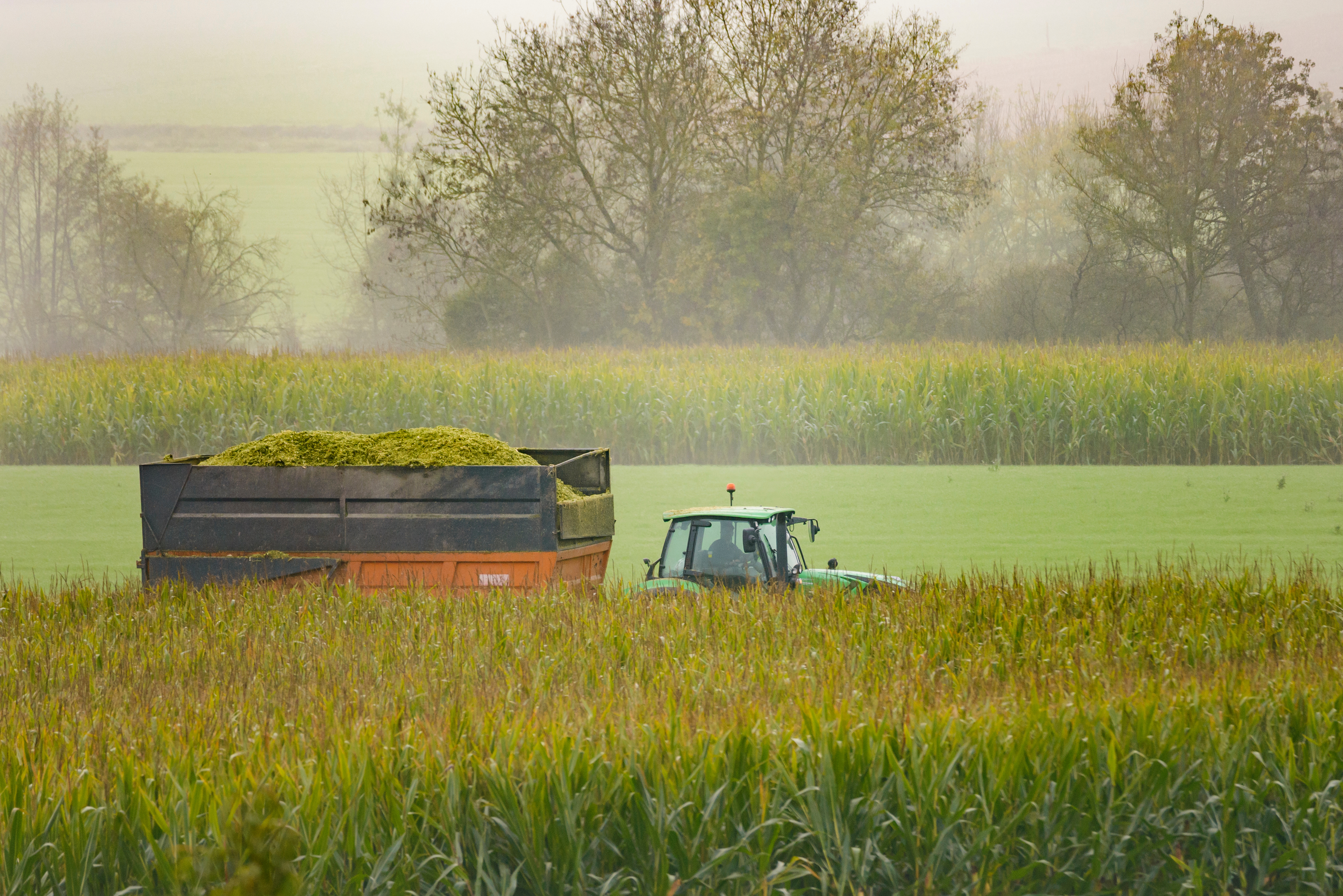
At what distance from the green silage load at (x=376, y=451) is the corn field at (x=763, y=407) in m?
10.7

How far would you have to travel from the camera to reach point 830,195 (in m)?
34.3

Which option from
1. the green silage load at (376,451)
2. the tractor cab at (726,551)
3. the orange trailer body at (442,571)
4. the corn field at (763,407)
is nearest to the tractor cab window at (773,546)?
the tractor cab at (726,551)

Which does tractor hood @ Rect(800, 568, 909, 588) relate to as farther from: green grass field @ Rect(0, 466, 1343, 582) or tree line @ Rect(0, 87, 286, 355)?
tree line @ Rect(0, 87, 286, 355)

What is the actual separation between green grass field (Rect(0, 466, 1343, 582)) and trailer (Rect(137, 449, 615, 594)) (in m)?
2.40

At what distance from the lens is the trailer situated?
7621mm

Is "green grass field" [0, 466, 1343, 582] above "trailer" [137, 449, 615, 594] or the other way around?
the other way around

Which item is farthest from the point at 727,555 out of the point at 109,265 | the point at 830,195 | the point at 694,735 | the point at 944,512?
the point at 109,265

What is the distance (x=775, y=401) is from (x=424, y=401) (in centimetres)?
606

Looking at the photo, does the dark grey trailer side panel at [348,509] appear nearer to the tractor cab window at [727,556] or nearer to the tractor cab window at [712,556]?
the tractor cab window at [712,556]

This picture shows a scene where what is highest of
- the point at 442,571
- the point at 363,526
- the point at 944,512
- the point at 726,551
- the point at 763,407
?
the point at 763,407

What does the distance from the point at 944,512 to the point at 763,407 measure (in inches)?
234

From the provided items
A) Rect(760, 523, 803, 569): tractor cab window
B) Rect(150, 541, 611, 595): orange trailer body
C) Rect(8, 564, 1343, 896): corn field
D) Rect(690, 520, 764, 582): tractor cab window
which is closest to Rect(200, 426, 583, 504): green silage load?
Rect(150, 541, 611, 595): orange trailer body

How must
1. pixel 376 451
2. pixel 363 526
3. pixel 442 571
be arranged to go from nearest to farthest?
pixel 442 571
pixel 363 526
pixel 376 451

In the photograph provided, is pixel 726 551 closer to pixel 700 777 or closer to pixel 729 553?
pixel 729 553
